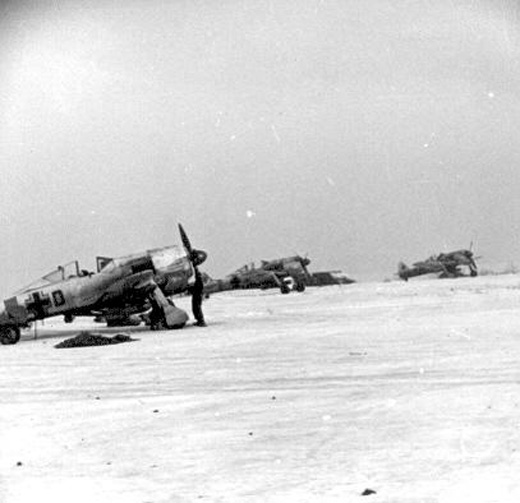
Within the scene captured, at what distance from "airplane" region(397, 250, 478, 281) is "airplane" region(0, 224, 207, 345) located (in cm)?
5559

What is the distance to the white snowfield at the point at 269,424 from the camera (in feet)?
18.7

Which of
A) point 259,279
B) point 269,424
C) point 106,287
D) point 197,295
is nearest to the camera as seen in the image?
point 269,424

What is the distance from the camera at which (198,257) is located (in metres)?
24.5

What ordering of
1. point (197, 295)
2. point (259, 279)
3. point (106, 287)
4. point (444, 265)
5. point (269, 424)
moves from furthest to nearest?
point (444, 265), point (259, 279), point (197, 295), point (106, 287), point (269, 424)

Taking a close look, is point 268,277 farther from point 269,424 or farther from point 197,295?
point 269,424

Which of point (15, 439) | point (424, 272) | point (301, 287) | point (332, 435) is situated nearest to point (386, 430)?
point (332, 435)

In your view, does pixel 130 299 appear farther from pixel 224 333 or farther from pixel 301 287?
pixel 301 287

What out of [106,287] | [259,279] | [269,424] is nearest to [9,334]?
[106,287]

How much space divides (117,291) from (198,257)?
2.72 meters

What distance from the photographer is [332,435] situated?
7316 mm

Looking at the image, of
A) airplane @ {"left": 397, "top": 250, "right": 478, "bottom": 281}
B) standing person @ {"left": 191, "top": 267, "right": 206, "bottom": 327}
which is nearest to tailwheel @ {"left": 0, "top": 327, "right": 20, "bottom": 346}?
standing person @ {"left": 191, "top": 267, "right": 206, "bottom": 327}

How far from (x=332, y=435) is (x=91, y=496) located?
7.88ft

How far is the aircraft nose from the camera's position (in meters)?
24.5

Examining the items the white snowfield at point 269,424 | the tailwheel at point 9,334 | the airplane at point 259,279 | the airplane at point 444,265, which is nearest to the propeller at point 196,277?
the tailwheel at point 9,334
